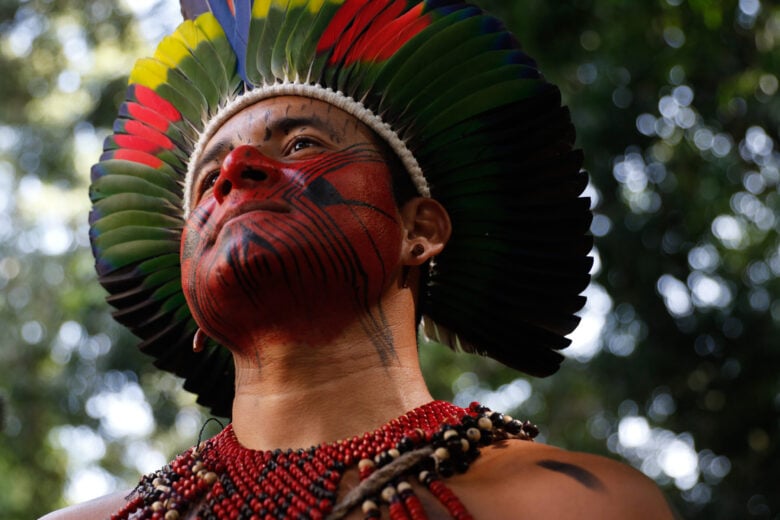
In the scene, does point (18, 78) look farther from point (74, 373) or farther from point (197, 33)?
point (197, 33)

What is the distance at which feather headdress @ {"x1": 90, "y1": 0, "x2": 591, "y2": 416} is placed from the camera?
3.49 metres

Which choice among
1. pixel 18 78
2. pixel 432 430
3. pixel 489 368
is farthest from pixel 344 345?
pixel 18 78

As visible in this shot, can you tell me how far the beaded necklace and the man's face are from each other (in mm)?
368

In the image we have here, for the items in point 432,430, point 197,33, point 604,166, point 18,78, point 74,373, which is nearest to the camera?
point 432,430

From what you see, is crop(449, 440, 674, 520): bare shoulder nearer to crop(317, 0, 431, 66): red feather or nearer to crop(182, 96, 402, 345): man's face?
crop(182, 96, 402, 345): man's face

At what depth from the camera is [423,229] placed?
345cm

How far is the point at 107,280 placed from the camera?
388 centimetres

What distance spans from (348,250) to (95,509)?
1.12 meters

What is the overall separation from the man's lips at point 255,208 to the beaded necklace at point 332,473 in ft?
2.12

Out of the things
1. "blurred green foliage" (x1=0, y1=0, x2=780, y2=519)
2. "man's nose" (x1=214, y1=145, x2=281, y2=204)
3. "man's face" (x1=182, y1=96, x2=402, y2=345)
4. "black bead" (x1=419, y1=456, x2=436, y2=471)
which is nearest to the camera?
"black bead" (x1=419, y1=456, x2=436, y2=471)

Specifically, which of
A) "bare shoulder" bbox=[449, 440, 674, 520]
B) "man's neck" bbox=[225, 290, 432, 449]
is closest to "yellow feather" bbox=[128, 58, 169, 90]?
"man's neck" bbox=[225, 290, 432, 449]

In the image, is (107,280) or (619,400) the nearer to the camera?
(107,280)

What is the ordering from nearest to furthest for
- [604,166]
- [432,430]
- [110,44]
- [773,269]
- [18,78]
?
[432,430] < [604,166] < [773,269] < [110,44] < [18,78]

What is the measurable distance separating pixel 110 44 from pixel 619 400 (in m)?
7.06
